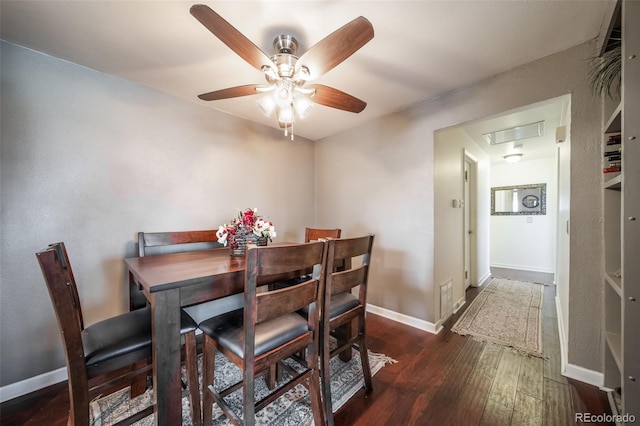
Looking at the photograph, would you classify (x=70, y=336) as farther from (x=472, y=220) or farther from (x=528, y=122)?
(x=472, y=220)

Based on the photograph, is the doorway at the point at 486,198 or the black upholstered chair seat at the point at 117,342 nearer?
the black upholstered chair seat at the point at 117,342

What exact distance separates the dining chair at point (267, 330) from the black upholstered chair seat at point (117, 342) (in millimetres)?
256

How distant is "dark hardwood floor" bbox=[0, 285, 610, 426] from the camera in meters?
1.31

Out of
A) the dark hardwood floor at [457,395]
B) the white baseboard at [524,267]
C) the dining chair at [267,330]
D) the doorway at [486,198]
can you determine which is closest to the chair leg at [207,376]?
the dining chair at [267,330]

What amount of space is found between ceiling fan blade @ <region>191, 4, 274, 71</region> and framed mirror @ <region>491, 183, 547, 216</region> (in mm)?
5635

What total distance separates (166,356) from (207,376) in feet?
1.32

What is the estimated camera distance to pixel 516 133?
9.92 feet

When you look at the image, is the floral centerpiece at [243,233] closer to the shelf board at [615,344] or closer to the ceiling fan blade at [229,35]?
the ceiling fan blade at [229,35]

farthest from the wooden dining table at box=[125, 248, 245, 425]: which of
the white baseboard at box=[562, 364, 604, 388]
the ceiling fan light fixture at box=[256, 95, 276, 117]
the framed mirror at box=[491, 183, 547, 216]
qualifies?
the framed mirror at box=[491, 183, 547, 216]

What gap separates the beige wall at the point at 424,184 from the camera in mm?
1558

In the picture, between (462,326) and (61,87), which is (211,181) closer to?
(61,87)

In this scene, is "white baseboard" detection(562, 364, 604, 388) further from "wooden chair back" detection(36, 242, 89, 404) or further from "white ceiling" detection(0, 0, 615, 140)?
"wooden chair back" detection(36, 242, 89, 404)

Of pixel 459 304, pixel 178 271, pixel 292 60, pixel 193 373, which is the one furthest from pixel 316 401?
pixel 459 304

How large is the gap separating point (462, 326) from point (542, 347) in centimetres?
60
